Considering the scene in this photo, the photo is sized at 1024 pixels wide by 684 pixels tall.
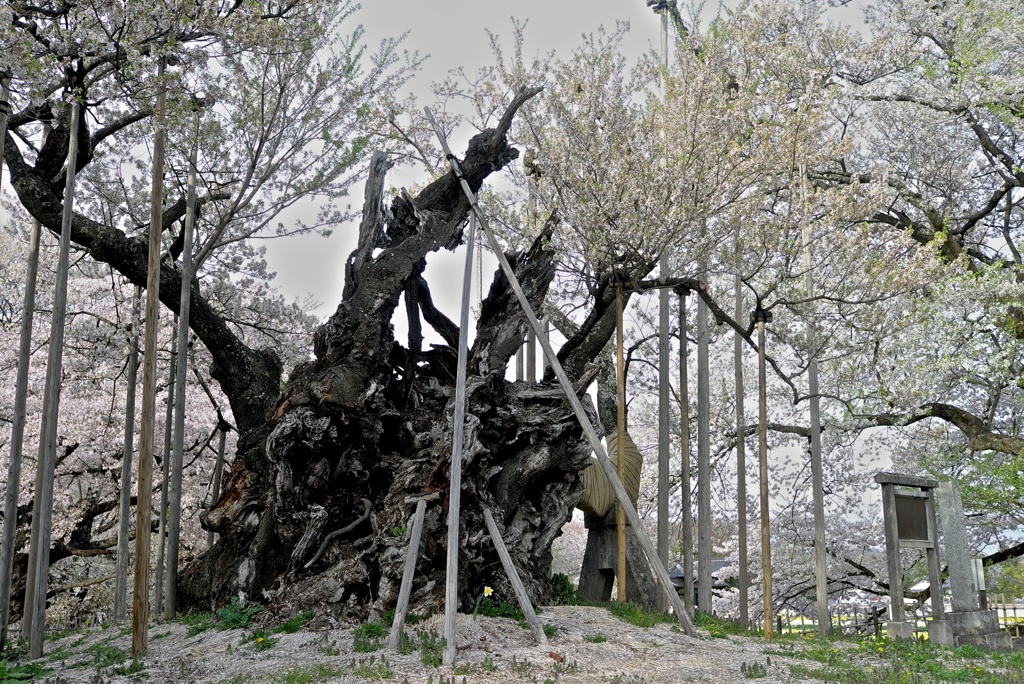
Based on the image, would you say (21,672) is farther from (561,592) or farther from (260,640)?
(561,592)

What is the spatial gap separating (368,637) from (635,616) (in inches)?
103

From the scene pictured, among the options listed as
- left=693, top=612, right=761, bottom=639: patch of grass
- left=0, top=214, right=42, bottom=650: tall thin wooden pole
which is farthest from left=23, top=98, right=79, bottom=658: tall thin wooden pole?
left=693, top=612, right=761, bottom=639: patch of grass

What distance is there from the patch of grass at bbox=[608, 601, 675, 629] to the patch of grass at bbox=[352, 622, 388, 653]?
2266 mm

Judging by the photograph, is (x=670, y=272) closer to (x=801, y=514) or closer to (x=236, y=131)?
(x=236, y=131)

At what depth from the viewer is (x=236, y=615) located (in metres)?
7.14

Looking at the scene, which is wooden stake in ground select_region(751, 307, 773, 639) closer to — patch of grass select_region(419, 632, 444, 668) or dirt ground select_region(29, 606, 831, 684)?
dirt ground select_region(29, 606, 831, 684)

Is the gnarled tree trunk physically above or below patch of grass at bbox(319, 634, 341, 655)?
above

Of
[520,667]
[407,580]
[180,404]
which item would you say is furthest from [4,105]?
[520,667]

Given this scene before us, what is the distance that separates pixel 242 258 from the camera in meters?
12.3

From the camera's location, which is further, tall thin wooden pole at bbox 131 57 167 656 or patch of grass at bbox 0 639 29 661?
patch of grass at bbox 0 639 29 661

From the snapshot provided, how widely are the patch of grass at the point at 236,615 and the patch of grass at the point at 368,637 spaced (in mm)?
1035

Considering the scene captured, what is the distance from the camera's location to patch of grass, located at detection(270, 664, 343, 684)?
5.39 m

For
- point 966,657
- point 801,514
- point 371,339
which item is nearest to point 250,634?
point 371,339

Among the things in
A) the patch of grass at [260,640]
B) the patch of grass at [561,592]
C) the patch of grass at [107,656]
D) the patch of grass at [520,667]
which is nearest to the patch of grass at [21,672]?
the patch of grass at [107,656]
